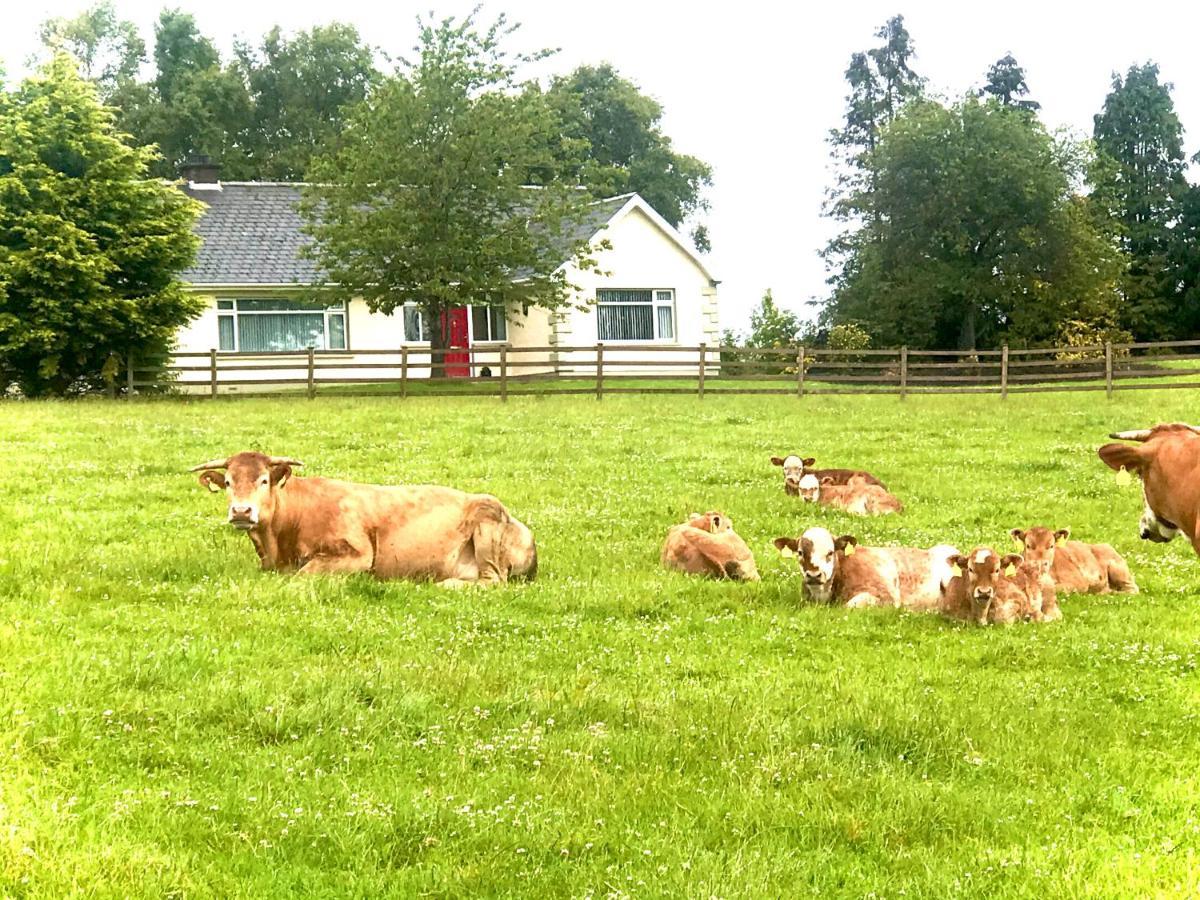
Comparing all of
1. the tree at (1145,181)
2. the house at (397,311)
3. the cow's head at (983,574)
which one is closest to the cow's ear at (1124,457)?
the cow's head at (983,574)

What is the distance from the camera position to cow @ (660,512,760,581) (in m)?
10.1

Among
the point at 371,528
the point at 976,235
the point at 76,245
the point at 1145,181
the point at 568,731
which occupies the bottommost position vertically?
the point at 568,731

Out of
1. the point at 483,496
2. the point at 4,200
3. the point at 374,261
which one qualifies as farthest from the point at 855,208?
the point at 483,496

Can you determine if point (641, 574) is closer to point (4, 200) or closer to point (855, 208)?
point (4, 200)

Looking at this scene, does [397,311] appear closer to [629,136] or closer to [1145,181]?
[629,136]

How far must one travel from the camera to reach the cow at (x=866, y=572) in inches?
365

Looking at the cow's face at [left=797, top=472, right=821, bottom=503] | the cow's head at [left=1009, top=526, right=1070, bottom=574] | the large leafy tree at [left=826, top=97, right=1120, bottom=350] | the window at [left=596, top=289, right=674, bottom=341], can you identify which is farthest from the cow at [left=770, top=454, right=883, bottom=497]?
the large leafy tree at [left=826, top=97, right=1120, bottom=350]

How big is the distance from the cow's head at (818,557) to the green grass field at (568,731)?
0.75 feet

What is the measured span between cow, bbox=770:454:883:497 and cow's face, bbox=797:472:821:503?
0.20 m

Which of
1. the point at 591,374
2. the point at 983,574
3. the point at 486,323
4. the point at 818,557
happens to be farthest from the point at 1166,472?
the point at 486,323

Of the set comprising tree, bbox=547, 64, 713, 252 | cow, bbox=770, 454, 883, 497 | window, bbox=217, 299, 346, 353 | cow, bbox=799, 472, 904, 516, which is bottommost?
cow, bbox=799, 472, 904, 516

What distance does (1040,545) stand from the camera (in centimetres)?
950

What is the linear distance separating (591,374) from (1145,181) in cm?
4330

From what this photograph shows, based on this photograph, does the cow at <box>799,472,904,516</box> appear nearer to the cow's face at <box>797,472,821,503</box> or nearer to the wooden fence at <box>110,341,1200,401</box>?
the cow's face at <box>797,472,821,503</box>
